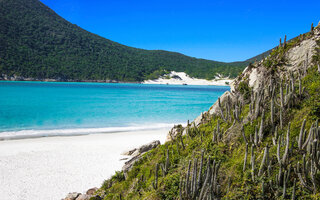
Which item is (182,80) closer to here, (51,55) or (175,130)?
(51,55)

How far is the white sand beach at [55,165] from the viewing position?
886 cm

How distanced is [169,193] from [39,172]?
813 cm

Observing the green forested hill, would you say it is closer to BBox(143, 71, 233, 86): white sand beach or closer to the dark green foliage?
BBox(143, 71, 233, 86): white sand beach

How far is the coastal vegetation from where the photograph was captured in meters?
3.94

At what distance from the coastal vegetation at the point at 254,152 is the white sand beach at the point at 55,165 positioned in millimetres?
2933

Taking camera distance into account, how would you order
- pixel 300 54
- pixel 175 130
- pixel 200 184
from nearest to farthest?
pixel 200 184, pixel 300 54, pixel 175 130

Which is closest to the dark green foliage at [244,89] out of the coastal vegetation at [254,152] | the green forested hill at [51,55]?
the coastal vegetation at [254,152]

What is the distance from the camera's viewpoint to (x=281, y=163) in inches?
154

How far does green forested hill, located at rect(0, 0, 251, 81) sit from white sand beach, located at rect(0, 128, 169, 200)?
131476 mm

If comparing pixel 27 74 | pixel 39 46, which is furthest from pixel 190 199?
pixel 39 46

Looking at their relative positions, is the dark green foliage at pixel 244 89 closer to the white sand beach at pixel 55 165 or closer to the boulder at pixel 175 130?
the boulder at pixel 175 130

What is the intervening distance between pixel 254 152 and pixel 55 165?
10.1 m

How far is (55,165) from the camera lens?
11.5m

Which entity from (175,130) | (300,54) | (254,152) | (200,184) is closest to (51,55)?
(175,130)
